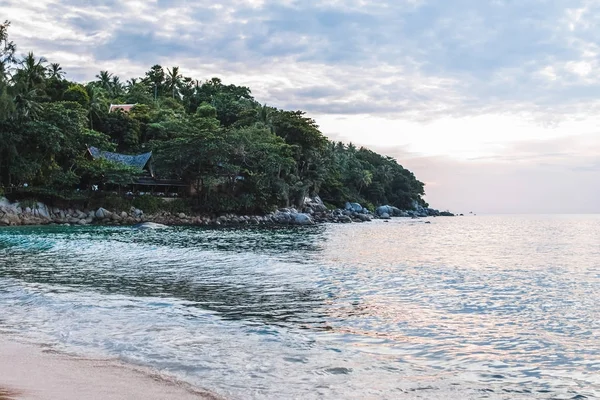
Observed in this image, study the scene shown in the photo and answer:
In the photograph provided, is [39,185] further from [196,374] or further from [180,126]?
[196,374]

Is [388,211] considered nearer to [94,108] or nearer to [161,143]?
[161,143]

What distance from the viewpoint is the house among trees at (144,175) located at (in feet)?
153

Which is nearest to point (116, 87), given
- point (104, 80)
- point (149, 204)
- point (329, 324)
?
point (104, 80)

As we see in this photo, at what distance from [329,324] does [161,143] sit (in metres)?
44.6

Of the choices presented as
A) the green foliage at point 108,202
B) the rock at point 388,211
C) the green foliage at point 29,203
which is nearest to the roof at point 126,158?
the green foliage at point 108,202

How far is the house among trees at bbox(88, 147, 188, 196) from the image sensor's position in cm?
4675

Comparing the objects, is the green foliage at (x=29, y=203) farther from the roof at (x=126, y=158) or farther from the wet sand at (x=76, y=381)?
the wet sand at (x=76, y=381)

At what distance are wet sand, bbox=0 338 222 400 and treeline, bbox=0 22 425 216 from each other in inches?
1479

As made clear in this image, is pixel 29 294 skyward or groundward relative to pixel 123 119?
groundward

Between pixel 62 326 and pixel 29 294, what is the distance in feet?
11.2

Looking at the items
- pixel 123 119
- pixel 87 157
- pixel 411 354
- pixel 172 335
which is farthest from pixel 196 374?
pixel 123 119

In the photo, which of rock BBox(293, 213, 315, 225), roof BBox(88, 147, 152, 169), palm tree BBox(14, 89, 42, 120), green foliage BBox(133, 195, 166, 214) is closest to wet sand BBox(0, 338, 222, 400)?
palm tree BBox(14, 89, 42, 120)

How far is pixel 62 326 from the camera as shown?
7.10 m

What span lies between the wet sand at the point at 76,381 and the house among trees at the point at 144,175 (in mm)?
42825
